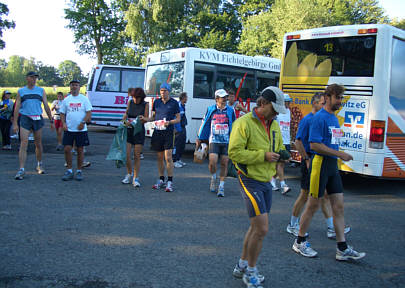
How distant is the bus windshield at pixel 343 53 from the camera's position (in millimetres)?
7463

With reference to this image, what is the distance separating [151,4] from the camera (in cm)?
3491

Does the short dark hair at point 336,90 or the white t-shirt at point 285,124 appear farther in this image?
the white t-shirt at point 285,124

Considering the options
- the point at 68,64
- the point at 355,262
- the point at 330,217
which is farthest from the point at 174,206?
the point at 68,64

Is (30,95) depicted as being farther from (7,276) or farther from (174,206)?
(7,276)

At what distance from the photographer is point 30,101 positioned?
768 centimetres

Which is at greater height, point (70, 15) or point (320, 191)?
point (70, 15)

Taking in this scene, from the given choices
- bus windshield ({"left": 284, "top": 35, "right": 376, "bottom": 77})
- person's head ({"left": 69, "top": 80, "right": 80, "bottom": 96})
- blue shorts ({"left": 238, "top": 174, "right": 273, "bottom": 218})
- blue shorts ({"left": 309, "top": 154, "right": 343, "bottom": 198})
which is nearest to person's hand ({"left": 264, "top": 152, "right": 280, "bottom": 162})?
blue shorts ({"left": 238, "top": 174, "right": 273, "bottom": 218})

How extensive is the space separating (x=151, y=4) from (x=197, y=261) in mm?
34261

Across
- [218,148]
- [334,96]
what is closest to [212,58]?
[218,148]

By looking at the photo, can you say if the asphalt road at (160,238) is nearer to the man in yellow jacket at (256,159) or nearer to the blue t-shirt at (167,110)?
the man in yellow jacket at (256,159)

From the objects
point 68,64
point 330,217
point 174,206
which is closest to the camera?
point 330,217

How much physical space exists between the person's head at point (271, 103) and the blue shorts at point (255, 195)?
60cm

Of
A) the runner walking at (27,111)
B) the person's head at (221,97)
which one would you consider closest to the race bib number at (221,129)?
the person's head at (221,97)

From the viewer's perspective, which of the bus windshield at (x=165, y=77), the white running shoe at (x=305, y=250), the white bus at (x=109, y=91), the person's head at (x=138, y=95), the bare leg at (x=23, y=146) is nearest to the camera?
the white running shoe at (x=305, y=250)
